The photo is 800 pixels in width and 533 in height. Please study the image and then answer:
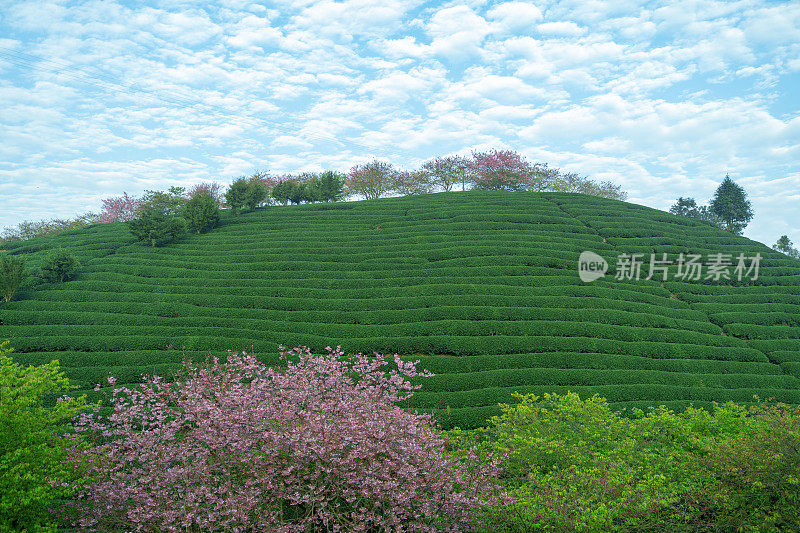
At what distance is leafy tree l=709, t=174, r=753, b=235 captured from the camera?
38906mm

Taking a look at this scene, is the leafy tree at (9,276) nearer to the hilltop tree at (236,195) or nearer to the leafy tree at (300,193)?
the hilltop tree at (236,195)

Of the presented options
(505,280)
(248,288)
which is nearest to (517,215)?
(505,280)

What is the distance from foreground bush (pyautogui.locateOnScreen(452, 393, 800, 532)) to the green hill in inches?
166

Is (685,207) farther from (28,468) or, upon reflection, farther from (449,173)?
(28,468)

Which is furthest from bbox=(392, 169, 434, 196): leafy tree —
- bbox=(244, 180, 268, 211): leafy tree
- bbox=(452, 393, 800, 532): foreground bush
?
bbox=(452, 393, 800, 532): foreground bush

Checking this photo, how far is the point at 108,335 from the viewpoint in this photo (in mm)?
16188

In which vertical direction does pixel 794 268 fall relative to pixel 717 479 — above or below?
above

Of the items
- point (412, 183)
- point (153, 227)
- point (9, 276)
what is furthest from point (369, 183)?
point (9, 276)

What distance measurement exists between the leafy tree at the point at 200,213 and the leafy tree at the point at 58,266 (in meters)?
8.44

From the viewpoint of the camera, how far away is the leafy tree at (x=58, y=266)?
19688 millimetres

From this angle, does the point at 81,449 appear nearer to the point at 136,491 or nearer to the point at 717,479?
the point at 136,491

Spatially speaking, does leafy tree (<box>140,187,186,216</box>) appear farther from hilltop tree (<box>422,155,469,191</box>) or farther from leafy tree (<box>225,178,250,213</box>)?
hilltop tree (<box>422,155,469,191</box>)

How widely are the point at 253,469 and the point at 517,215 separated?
26326 mm

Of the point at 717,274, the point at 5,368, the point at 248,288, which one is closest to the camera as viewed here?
the point at 5,368
